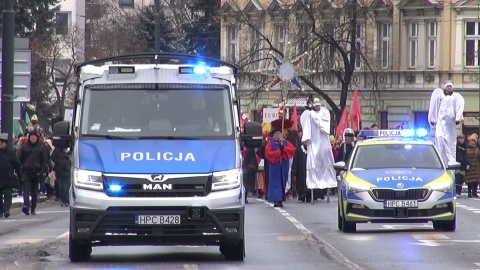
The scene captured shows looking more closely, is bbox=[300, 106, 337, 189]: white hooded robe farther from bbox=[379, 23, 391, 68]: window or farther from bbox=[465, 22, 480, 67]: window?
bbox=[379, 23, 391, 68]: window

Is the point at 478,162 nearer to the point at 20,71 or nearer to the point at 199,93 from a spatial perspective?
the point at 20,71

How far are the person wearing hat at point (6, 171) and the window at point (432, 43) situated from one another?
38087mm

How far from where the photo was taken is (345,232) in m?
21.4

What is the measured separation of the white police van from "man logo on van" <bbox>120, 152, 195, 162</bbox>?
0.03 feet

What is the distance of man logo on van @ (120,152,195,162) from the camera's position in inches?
608

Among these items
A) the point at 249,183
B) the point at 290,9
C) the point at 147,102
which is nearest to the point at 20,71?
the point at 249,183

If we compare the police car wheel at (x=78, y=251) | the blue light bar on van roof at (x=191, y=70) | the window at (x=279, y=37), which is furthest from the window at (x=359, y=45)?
the police car wheel at (x=78, y=251)

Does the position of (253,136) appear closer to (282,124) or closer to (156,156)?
(156,156)

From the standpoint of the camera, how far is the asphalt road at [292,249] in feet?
51.3

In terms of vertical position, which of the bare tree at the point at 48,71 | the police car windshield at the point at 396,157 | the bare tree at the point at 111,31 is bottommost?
the police car windshield at the point at 396,157

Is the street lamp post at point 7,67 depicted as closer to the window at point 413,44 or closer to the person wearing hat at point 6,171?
the person wearing hat at point 6,171

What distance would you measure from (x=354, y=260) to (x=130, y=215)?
2.65 m

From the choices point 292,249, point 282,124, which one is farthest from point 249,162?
point 292,249

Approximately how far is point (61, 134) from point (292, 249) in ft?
11.4
